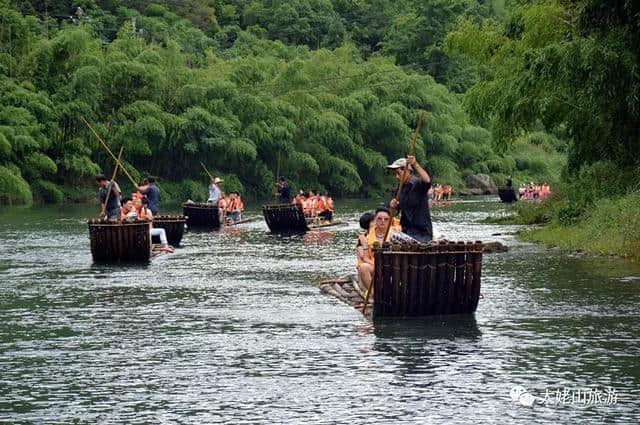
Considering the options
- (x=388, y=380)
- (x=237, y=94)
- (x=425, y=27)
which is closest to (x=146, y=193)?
(x=388, y=380)

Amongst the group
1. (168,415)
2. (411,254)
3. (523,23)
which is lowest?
(168,415)

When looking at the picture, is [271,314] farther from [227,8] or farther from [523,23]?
[227,8]

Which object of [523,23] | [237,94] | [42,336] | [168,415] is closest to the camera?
[168,415]

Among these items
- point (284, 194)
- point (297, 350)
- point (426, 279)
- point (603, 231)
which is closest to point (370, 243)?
point (426, 279)

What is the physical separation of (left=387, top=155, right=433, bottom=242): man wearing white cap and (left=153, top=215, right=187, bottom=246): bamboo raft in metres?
15.1

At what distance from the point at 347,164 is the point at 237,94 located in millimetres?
8798

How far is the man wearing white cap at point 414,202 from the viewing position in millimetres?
18156

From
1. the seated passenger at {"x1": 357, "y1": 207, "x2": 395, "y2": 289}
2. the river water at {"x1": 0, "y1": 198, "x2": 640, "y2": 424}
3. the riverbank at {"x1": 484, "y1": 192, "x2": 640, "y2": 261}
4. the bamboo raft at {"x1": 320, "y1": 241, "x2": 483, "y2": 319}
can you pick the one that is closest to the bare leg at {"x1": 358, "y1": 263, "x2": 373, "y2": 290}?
the seated passenger at {"x1": 357, "y1": 207, "x2": 395, "y2": 289}

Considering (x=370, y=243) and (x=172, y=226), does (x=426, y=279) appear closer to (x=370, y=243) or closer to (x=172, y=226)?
(x=370, y=243)

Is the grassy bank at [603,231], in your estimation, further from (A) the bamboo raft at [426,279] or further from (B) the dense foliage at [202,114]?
(B) the dense foliage at [202,114]

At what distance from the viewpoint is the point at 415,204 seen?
18438 millimetres

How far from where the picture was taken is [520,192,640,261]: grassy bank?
27312mm

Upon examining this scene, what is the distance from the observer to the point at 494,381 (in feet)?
45.0

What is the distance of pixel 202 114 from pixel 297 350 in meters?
58.9
